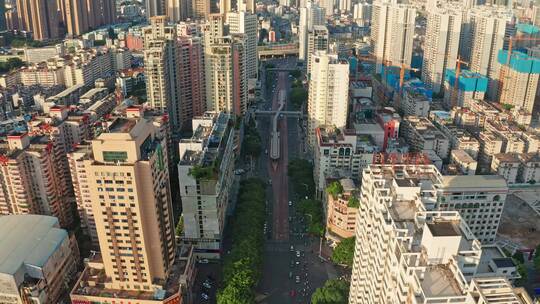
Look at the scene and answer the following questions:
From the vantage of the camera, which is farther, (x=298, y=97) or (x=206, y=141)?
(x=298, y=97)

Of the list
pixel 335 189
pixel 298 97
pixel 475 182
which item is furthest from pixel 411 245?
pixel 298 97

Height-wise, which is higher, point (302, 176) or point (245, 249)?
point (302, 176)

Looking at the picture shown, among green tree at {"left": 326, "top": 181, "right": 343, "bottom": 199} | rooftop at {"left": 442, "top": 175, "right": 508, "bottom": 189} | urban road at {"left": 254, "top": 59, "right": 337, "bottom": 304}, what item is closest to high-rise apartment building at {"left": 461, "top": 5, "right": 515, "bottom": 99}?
urban road at {"left": 254, "top": 59, "right": 337, "bottom": 304}

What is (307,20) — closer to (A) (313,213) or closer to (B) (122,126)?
(A) (313,213)

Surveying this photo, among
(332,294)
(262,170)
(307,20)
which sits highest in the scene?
(307,20)

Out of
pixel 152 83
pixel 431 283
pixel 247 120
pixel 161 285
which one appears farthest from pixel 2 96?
pixel 431 283

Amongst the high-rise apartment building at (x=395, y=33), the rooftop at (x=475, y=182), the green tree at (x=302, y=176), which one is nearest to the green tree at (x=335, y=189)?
the green tree at (x=302, y=176)

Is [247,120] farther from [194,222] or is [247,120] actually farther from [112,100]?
[194,222]
